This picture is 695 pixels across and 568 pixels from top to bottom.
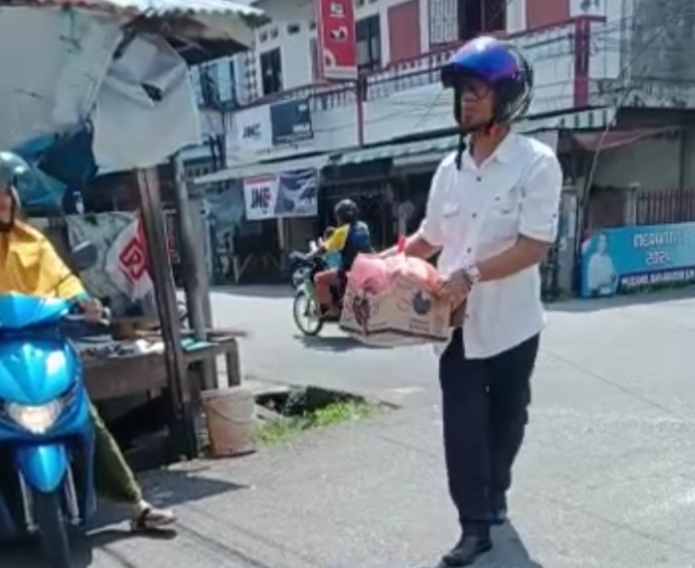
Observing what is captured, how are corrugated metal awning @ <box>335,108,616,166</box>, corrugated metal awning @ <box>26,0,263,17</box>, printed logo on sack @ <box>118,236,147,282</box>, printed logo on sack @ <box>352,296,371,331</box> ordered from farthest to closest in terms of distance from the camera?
corrugated metal awning @ <box>335,108,616,166</box>, printed logo on sack @ <box>118,236,147,282</box>, corrugated metal awning @ <box>26,0,263,17</box>, printed logo on sack @ <box>352,296,371,331</box>

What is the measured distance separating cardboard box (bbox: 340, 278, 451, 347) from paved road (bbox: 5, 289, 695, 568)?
3.19ft

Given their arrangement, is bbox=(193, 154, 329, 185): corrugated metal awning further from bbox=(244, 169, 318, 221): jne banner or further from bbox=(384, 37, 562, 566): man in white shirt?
bbox=(384, 37, 562, 566): man in white shirt

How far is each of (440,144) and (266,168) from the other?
5984mm

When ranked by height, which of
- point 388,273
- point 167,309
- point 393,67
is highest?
point 393,67

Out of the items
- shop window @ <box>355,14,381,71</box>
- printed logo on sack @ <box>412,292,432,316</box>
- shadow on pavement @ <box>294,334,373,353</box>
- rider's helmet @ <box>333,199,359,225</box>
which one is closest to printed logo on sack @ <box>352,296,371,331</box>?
printed logo on sack @ <box>412,292,432,316</box>

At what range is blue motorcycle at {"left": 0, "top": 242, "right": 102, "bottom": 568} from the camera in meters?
3.61

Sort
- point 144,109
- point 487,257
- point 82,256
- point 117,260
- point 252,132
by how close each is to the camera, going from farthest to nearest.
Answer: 1. point 252,132
2. point 117,260
3. point 144,109
4. point 82,256
5. point 487,257

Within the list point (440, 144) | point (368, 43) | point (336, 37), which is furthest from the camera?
point (368, 43)

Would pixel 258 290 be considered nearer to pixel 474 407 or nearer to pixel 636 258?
pixel 636 258

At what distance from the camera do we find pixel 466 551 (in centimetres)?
362

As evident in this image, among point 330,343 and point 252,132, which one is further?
point 252,132

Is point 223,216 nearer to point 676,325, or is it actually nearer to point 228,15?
point 676,325

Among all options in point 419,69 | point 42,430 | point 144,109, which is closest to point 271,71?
point 419,69

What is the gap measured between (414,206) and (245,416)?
1297cm
